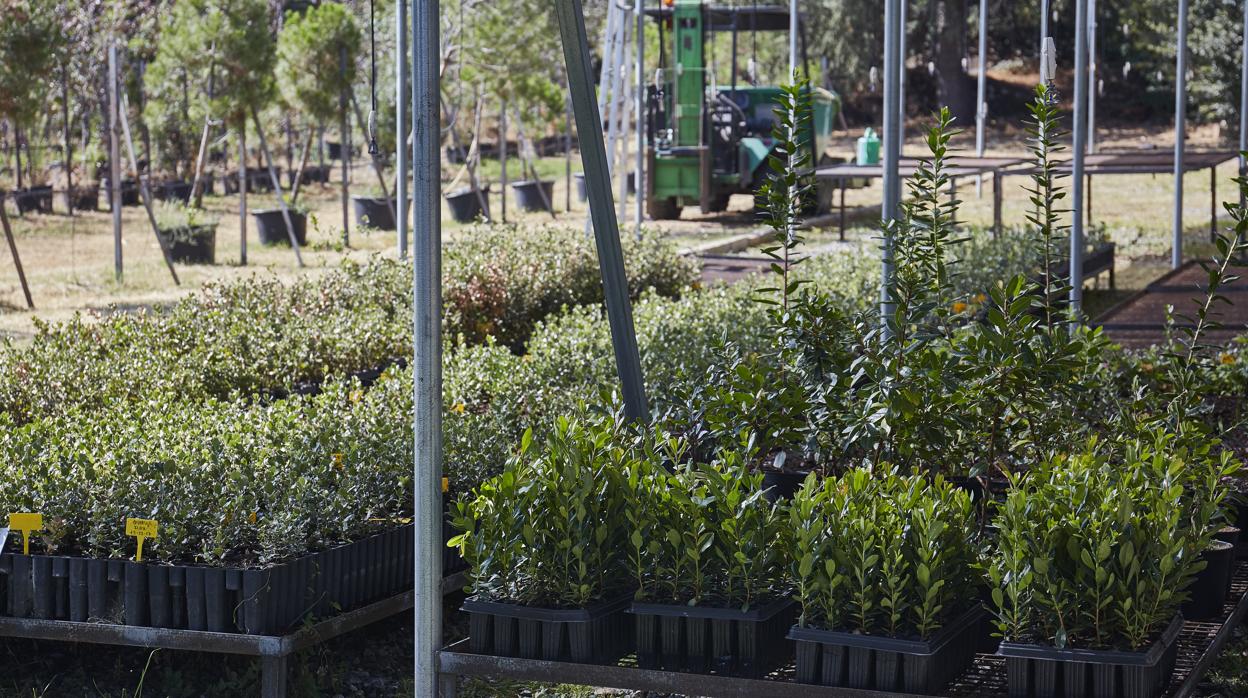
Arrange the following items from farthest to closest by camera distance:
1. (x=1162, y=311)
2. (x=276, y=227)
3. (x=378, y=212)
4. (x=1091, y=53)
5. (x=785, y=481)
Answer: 1. (x=378, y=212)
2. (x=276, y=227)
3. (x=1091, y=53)
4. (x=1162, y=311)
5. (x=785, y=481)

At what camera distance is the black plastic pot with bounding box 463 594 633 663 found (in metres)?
2.99

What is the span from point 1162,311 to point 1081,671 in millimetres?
5825

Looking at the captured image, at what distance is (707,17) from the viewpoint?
1777 centimetres

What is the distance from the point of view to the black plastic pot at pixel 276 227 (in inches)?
611

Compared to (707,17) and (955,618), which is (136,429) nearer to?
(955,618)

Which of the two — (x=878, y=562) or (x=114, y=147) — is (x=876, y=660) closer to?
(x=878, y=562)

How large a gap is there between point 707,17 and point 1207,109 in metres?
13.2

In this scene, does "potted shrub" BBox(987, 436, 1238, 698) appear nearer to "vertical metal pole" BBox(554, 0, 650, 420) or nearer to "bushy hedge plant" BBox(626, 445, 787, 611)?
"bushy hedge plant" BBox(626, 445, 787, 611)

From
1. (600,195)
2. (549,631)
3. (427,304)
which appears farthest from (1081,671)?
(600,195)

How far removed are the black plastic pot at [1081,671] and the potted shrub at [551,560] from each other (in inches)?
33.6

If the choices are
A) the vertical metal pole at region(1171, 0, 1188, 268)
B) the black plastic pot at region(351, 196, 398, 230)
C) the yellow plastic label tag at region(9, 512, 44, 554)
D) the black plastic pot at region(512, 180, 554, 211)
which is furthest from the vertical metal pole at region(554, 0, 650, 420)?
the black plastic pot at region(512, 180, 554, 211)

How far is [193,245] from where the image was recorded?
1356 centimetres

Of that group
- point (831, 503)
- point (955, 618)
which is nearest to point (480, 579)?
point (831, 503)

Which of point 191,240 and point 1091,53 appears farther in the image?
point 191,240
